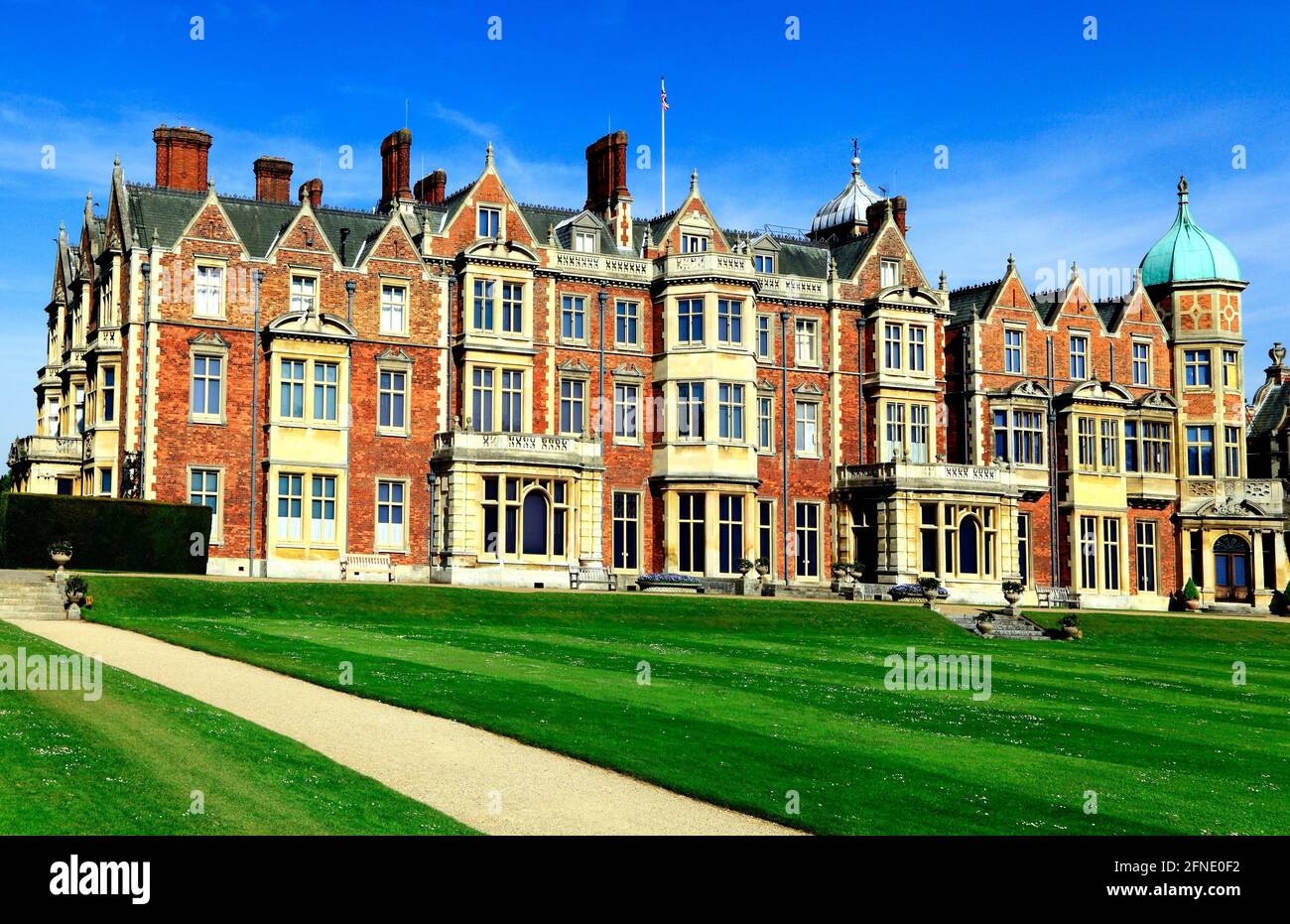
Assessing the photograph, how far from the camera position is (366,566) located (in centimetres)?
4709

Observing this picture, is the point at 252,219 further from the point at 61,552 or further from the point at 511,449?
the point at 61,552

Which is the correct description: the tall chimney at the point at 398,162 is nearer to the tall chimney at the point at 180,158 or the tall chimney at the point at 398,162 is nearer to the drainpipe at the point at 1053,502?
the tall chimney at the point at 180,158

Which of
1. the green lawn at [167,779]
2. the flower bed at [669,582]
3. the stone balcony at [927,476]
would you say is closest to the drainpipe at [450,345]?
the flower bed at [669,582]

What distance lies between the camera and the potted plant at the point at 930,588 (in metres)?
48.3

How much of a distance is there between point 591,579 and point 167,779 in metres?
33.0

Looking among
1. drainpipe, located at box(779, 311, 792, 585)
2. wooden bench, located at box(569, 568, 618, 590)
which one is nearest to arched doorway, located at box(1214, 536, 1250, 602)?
drainpipe, located at box(779, 311, 792, 585)

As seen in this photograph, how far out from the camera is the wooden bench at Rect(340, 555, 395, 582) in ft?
153

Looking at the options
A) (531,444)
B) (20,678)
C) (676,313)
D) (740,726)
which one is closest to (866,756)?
(740,726)

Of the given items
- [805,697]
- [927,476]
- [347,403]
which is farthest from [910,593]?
[805,697]

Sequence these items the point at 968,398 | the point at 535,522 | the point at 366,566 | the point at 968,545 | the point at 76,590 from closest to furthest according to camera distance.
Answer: the point at 76,590 → the point at 366,566 → the point at 535,522 → the point at 968,545 → the point at 968,398

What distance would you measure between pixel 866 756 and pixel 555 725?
4125 mm

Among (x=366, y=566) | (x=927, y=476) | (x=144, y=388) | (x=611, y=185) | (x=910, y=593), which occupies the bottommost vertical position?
(x=910, y=593)

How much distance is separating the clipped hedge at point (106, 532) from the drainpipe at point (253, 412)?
10.6ft

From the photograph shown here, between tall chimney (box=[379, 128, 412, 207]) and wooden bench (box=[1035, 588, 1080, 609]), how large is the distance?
2843 cm
